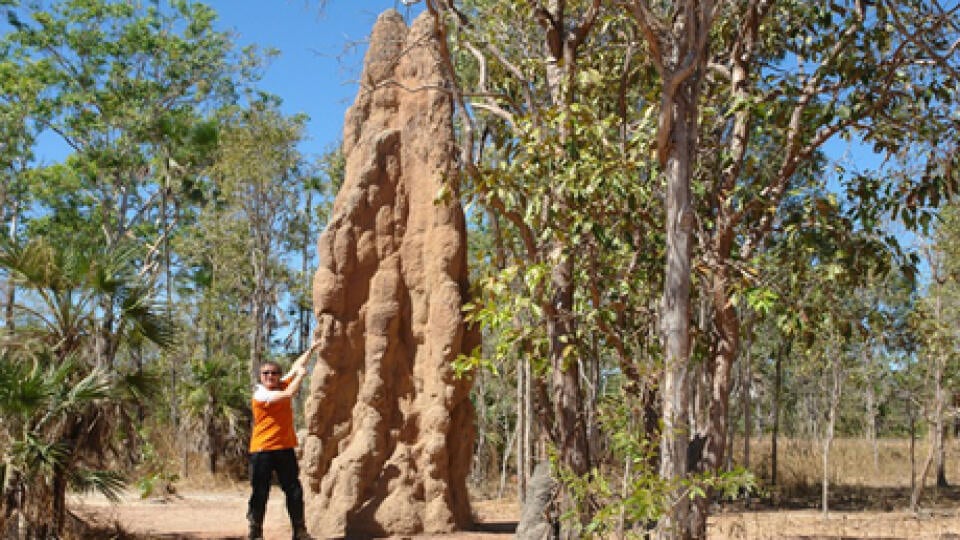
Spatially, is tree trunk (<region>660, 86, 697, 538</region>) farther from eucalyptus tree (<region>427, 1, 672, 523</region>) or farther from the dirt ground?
the dirt ground

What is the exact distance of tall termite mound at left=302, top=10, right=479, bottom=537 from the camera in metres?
10.6

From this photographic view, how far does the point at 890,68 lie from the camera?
798 cm

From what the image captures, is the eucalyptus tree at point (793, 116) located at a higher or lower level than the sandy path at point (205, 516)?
higher

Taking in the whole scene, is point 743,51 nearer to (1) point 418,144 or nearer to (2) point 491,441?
(1) point 418,144

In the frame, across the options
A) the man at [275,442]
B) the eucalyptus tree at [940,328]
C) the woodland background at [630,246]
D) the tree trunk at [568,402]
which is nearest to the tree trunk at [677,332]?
the woodland background at [630,246]

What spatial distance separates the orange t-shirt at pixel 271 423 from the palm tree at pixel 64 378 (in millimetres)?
1705

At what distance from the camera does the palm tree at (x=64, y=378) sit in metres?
8.26

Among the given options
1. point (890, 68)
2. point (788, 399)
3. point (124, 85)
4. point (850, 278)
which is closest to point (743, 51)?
point (890, 68)

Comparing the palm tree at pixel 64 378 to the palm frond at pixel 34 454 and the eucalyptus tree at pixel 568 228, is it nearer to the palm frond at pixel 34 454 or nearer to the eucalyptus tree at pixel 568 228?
the palm frond at pixel 34 454

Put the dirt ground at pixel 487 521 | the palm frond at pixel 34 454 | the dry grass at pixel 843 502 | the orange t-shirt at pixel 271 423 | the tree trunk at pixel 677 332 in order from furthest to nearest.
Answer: the dry grass at pixel 843 502
the dirt ground at pixel 487 521
the palm frond at pixel 34 454
the orange t-shirt at pixel 271 423
the tree trunk at pixel 677 332

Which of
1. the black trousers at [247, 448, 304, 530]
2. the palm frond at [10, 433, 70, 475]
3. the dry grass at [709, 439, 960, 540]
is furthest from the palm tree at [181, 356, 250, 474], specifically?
the black trousers at [247, 448, 304, 530]

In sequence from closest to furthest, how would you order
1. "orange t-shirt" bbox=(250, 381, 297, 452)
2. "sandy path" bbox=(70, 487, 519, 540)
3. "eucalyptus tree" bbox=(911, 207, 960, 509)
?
"orange t-shirt" bbox=(250, 381, 297, 452), "sandy path" bbox=(70, 487, 519, 540), "eucalyptus tree" bbox=(911, 207, 960, 509)

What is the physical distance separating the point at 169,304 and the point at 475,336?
3.53 m

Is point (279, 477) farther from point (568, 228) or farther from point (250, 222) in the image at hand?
point (250, 222)
